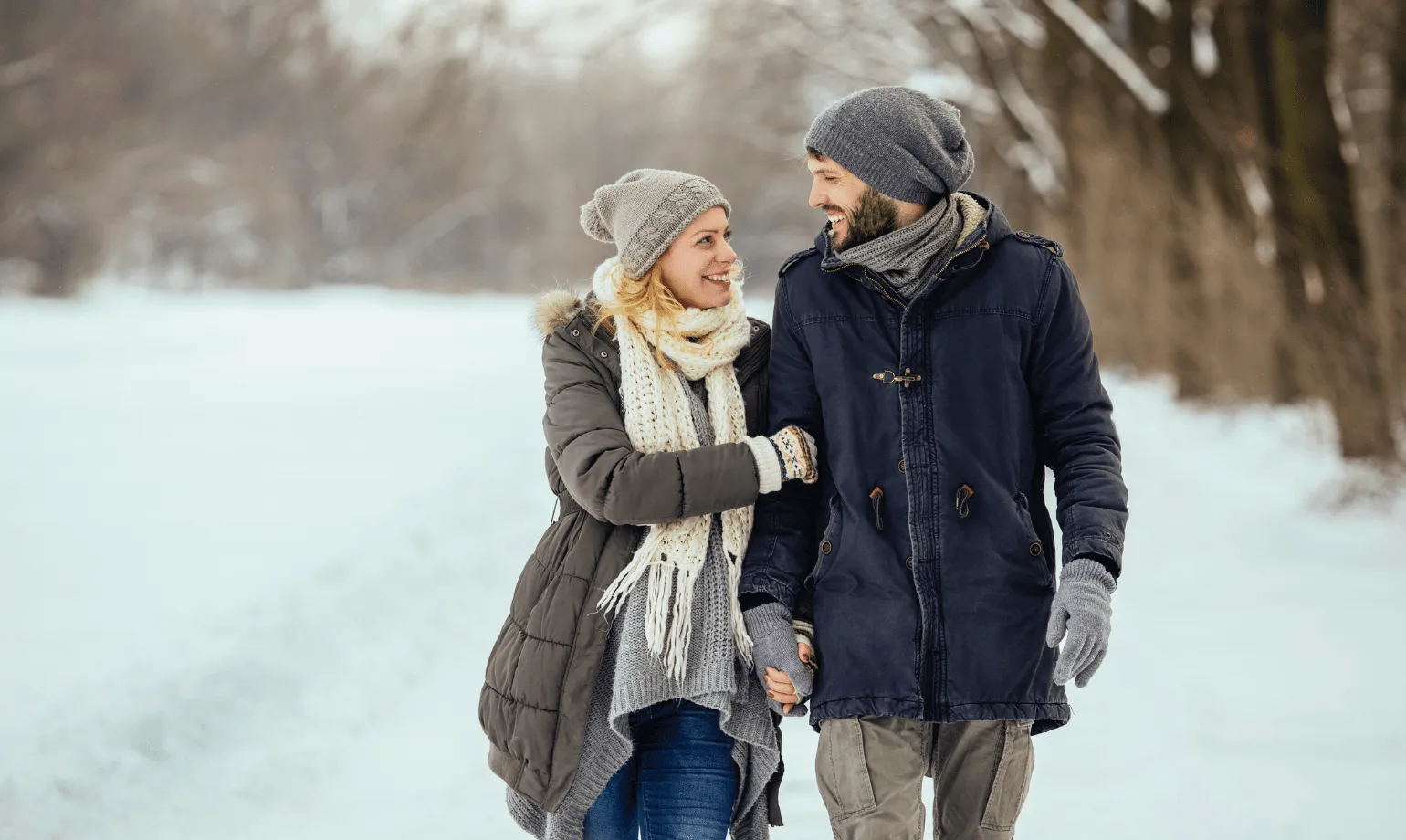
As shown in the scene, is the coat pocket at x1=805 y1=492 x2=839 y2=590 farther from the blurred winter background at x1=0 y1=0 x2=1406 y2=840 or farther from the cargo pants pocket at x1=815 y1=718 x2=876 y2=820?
the blurred winter background at x1=0 y1=0 x2=1406 y2=840

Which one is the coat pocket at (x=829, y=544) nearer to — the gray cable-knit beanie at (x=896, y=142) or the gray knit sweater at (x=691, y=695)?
the gray knit sweater at (x=691, y=695)

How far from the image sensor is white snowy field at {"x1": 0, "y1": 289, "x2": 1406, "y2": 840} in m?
4.25

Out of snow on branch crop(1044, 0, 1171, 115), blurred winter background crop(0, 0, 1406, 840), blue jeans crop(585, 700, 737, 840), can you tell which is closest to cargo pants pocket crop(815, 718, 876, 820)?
blue jeans crop(585, 700, 737, 840)

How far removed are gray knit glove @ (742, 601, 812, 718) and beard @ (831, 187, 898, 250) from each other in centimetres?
75

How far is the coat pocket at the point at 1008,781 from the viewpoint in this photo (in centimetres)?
279

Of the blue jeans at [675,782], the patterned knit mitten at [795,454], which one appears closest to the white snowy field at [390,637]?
the blue jeans at [675,782]

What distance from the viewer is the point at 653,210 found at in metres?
2.92

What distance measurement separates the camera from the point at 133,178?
31953mm

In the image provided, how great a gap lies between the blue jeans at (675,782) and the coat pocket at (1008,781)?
1.74 feet

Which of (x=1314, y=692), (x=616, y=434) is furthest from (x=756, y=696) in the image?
(x=1314, y=692)

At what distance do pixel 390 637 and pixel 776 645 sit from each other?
355cm

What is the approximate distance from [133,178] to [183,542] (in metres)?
27.6

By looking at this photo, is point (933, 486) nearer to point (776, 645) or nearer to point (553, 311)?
point (776, 645)

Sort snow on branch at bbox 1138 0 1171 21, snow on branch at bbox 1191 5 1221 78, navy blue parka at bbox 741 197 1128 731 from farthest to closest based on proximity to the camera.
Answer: snow on branch at bbox 1138 0 1171 21
snow on branch at bbox 1191 5 1221 78
navy blue parka at bbox 741 197 1128 731
